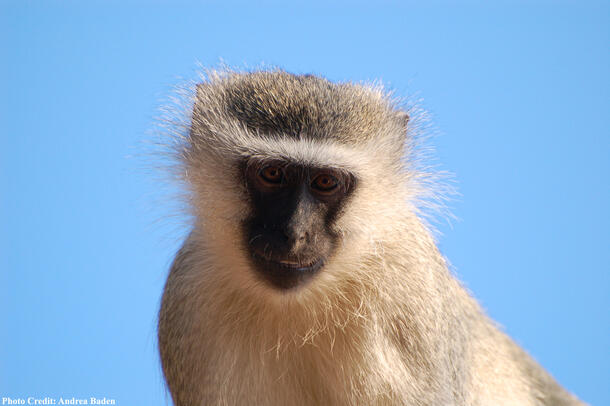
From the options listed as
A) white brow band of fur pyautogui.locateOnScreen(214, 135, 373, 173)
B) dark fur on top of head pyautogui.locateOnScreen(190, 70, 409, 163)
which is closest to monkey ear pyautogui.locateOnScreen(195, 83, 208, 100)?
dark fur on top of head pyautogui.locateOnScreen(190, 70, 409, 163)

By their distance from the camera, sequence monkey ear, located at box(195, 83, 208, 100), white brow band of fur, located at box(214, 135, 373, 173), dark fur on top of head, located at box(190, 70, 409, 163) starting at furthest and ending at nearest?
monkey ear, located at box(195, 83, 208, 100) → dark fur on top of head, located at box(190, 70, 409, 163) → white brow band of fur, located at box(214, 135, 373, 173)

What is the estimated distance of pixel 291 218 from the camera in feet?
7.22

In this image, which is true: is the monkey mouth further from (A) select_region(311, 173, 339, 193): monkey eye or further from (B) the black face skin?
(A) select_region(311, 173, 339, 193): monkey eye

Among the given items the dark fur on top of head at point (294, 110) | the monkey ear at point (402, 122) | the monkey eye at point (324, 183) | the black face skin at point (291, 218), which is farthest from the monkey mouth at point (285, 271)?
the monkey ear at point (402, 122)

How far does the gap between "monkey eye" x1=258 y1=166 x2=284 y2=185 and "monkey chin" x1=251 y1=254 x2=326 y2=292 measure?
0.26 m

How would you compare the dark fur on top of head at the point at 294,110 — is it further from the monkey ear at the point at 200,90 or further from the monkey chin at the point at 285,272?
the monkey chin at the point at 285,272

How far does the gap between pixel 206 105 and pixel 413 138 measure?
0.90m

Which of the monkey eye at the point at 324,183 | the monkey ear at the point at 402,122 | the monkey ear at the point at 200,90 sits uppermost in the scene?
the monkey ear at the point at 402,122

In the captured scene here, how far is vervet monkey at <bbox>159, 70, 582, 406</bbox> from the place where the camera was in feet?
7.88

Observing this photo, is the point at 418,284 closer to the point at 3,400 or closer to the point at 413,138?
the point at 413,138

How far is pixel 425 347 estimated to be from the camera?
255 centimetres

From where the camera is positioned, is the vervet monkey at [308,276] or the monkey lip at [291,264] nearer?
the monkey lip at [291,264]

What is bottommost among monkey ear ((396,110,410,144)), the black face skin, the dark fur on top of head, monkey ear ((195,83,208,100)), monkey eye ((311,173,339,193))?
the black face skin

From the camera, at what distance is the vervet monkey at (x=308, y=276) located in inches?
94.6
